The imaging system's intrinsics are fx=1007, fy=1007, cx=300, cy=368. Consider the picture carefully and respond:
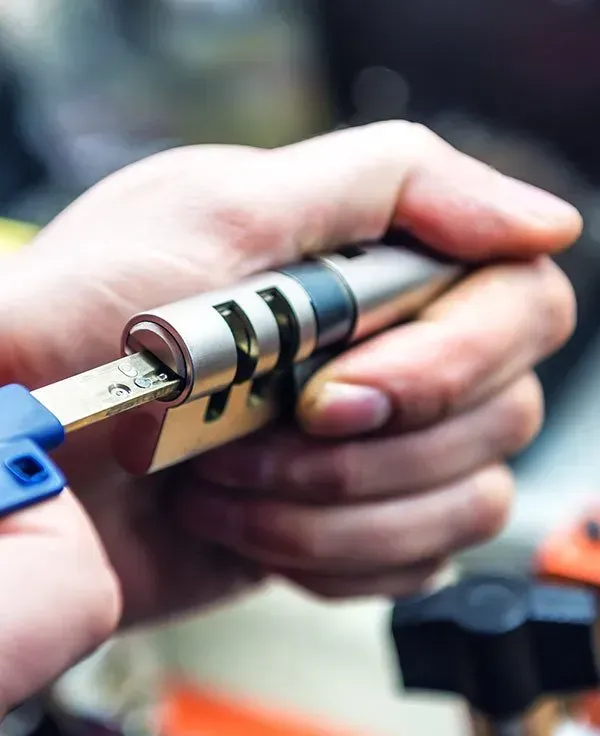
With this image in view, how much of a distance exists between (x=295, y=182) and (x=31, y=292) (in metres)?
0.09

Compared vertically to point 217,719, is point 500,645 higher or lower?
higher

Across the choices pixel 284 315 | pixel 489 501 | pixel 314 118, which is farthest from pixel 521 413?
pixel 314 118

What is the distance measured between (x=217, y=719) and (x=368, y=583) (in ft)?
0.73

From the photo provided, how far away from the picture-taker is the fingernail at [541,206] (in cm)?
32

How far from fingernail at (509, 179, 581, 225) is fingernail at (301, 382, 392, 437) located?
8cm

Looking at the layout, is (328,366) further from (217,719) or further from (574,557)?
(217,719)

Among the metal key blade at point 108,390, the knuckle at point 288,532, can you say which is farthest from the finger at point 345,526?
the metal key blade at point 108,390

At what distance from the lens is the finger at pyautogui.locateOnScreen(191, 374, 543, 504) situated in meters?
0.32

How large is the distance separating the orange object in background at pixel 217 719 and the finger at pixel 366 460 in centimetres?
23

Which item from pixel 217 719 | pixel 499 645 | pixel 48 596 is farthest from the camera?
pixel 217 719

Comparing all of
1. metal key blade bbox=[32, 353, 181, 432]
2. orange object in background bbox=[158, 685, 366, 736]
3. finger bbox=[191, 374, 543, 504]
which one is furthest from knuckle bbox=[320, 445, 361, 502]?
orange object in background bbox=[158, 685, 366, 736]

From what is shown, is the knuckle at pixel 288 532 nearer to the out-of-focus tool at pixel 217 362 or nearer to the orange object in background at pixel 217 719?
the out-of-focus tool at pixel 217 362

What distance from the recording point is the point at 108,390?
0.20 metres

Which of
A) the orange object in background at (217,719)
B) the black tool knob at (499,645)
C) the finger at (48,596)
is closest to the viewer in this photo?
the finger at (48,596)
